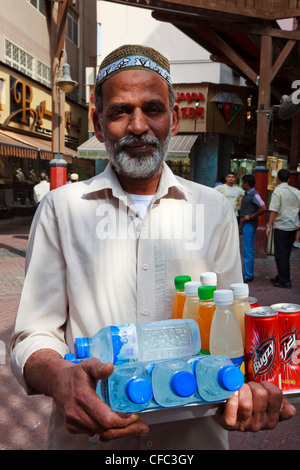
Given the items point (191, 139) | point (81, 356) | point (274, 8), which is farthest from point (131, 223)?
point (191, 139)

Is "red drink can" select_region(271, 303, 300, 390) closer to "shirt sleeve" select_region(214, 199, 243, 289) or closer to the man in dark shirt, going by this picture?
"shirt sleeve" select_region(214, 199, 243, 289)

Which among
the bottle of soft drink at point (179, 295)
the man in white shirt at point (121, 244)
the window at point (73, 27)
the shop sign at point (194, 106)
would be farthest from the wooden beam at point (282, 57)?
the window at point (73, 27)

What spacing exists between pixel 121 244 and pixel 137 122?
50 centimetres

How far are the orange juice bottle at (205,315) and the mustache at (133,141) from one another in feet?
2.14

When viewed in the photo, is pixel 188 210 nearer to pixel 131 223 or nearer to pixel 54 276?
pixel 131 223

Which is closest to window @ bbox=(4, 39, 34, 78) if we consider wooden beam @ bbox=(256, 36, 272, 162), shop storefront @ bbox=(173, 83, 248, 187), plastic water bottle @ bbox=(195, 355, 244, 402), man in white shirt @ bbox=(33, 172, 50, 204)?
shop storefront @ bbox=(173, 83, 248, 187)

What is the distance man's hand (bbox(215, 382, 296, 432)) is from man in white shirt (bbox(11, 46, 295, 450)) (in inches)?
16.8

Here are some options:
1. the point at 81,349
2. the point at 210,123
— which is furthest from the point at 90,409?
the point at 210,123

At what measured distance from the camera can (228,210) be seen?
2008mm

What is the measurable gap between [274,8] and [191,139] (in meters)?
6.91

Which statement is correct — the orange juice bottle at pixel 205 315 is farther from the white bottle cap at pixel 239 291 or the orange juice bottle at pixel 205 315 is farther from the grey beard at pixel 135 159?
the grey beard at pixel 135 159

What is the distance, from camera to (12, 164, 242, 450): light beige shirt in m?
1.73

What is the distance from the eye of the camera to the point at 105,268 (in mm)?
1779

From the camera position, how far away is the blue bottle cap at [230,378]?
4.29 feet
